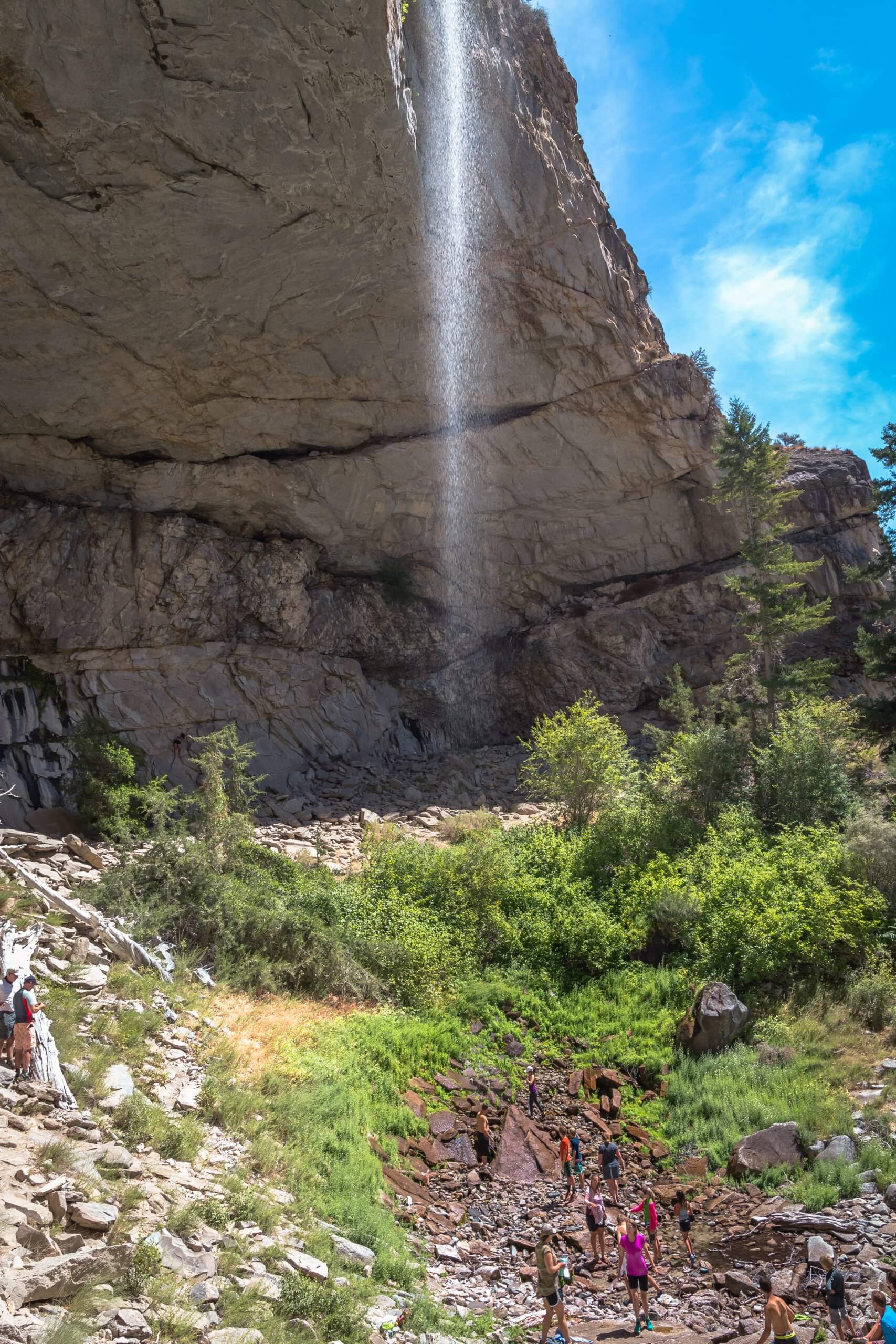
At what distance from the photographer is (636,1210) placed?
9.73m

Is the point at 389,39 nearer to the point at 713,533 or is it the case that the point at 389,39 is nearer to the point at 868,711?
the point at 868,711

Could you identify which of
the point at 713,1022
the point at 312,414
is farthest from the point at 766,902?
the point at 312,414

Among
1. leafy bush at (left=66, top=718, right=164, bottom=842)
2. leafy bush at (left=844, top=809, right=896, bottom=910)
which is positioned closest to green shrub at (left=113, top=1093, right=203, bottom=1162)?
leafy bush at (left=66, top=718, right=164, bottom=842)

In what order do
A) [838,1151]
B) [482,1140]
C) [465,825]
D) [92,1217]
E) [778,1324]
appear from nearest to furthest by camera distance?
[92,1217] → [778,1324] → [838,1151] → [482,1140] → [465,825]

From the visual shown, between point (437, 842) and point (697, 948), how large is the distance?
25.8 ft

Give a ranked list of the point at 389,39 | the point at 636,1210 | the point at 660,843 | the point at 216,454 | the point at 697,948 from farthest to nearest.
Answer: the point at 216,454
the point at 660,843
the point at 697,948
the point at 389,39
the point at 636,1210

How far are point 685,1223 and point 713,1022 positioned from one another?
13.8 feet

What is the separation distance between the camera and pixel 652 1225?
9898 millimetres

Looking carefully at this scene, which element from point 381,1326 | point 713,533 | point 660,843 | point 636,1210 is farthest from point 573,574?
point 381,1326

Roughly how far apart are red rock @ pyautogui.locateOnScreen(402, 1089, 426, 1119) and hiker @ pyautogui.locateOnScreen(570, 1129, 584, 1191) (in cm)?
214

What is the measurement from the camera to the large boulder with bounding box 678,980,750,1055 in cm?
1377

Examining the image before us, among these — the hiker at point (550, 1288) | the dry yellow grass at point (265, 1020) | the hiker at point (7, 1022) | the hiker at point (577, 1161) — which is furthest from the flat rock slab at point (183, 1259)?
the hiker at point (577, 1161)

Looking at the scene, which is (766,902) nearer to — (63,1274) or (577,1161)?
(577,1161)

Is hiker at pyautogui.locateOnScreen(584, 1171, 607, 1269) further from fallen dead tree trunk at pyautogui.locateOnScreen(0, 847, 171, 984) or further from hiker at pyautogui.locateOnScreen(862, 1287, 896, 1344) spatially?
fallen dead tree trunk at pyautogui.locateOnScreen(0, 847, 171, 984)
